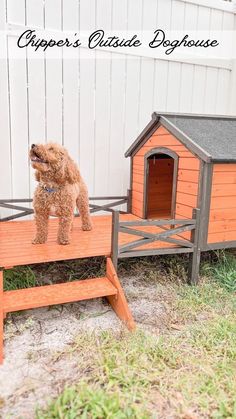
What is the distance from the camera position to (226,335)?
2619mm

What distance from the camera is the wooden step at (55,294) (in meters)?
2.49

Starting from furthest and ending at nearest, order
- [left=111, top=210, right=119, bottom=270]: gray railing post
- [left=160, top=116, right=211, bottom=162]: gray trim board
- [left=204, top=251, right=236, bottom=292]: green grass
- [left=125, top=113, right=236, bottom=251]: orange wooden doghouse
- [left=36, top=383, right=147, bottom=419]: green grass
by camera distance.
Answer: [left=204, top=251, right=236, bottom=292]: green grass, [left=125, top=113, right=236, bottom=251]: orange wooden doghouse, [left=160, top=116, right=211, bottom=162]: gray trim board, [left=111, top=210, right=119, bottom=270]: gray railing post, [left=36, top=383, right=147, bottom=419]: green grass

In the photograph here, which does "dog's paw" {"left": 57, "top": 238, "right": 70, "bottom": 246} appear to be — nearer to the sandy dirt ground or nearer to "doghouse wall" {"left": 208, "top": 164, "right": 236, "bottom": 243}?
the sandy dirt ground

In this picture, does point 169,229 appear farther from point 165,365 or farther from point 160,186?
point 165,365

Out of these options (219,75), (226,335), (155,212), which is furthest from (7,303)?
(219,75)

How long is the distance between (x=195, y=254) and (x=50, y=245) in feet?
4.89

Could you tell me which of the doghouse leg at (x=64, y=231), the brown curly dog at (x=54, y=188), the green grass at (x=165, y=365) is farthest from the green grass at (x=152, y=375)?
the brown curly dog at (x=54, y=188)

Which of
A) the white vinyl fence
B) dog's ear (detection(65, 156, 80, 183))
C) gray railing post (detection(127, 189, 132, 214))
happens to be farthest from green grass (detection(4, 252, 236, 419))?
the white vinyl fence

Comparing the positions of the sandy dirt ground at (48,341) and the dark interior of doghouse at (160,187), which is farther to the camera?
the dark interior of doghouse at (160,187)

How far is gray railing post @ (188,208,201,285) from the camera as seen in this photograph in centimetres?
323

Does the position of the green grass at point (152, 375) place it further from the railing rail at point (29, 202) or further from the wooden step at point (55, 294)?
the railing rail at point (29, 202)

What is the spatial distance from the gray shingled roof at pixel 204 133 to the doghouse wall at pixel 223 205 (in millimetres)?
166

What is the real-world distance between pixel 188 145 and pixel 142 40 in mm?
2418

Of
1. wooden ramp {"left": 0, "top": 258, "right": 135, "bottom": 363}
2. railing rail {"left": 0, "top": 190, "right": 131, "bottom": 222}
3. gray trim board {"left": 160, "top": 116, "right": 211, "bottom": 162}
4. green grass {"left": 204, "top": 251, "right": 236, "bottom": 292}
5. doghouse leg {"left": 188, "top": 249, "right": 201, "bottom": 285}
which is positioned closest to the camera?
wooden ramp {"left": 0, "top": 258, "right": 135, "bottom": 363}
